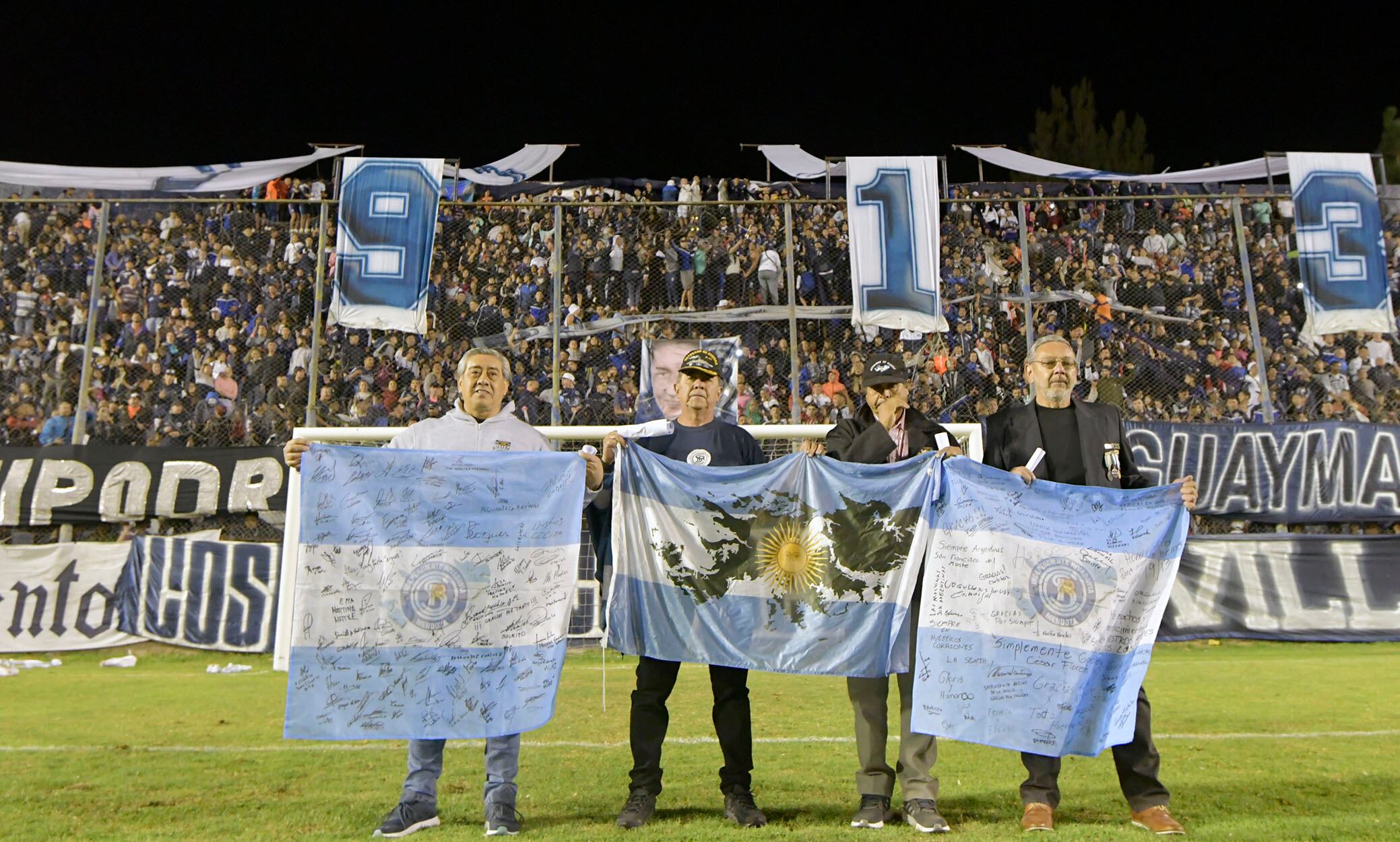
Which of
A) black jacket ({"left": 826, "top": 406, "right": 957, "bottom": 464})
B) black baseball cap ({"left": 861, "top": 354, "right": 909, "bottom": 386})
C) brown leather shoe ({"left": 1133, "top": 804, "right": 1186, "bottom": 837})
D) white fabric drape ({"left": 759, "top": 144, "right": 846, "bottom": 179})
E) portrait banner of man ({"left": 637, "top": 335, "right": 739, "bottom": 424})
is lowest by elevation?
brown leather shoe ({"left": 1133, "top": 804, "right": 1186, "bottom": 837})

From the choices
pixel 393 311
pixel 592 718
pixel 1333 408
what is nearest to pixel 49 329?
pixel 393 311

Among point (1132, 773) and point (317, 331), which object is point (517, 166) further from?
point (1132, 773)

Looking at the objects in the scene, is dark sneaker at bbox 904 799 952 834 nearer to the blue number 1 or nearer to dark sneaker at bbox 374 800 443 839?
dark sneaker at bbox 374 800 443 839

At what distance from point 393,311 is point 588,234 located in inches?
103

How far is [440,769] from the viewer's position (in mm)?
4309

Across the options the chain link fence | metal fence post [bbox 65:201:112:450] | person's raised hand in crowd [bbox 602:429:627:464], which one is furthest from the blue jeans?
metal fence post [bbox 65:201:112:450]

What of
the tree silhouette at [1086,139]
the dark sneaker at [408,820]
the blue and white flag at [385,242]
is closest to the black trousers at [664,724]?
the dark sneaker at [408,820]

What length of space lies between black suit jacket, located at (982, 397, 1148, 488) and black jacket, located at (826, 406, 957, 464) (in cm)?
20

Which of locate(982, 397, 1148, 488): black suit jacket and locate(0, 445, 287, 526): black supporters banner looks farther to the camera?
locate(0, 445, 287, 526): black supporters banner

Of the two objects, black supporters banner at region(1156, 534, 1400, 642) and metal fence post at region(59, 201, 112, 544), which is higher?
metal fence post at region(59, 201, 112, 544)

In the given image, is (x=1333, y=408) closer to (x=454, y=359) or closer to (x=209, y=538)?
(x=454, y=359)

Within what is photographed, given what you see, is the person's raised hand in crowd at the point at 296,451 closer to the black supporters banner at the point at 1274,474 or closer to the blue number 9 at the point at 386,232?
the blue number 9 at the point at 386,232

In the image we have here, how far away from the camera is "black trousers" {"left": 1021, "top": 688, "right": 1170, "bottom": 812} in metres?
4.33

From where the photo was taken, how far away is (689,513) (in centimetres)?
487
